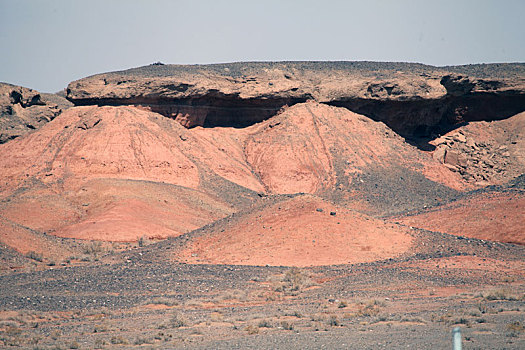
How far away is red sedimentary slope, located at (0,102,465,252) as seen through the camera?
1422 inches

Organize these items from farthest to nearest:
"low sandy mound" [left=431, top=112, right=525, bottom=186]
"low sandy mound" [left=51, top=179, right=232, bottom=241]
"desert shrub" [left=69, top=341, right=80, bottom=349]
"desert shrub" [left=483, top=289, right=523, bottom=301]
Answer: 1. "low sandy mound" [left=431, top=112, right=525, bottom=186]
2. "low sandy mound" [left=51, top=179, right=232, bottom=241]
3. "desert shrub" [left=483, top=289, right=523, bottom=301]
4. "desert shrub" [left=69, top=341, right=80, bottom=349]

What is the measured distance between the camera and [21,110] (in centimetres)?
5659

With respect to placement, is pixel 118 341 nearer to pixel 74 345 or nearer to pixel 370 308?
pixel 74 345

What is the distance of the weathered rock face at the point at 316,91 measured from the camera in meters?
49.8

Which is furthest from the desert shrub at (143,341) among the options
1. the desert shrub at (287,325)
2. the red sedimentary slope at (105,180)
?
the red sedimentary slope at (105,180)

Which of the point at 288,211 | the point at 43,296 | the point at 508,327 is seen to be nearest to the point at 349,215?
the point at 288,211

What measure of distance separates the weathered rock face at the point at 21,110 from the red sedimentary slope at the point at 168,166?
8131 millimetres

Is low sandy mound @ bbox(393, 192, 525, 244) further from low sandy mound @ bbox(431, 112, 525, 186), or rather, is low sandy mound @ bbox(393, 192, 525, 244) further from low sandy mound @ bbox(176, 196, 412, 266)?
low sandy mound @ bbox(431, 112, 525, 186)

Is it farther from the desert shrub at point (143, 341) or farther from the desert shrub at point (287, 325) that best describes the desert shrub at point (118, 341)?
the desert shrub at point (287, 325)

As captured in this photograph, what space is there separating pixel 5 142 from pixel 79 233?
71.5ft

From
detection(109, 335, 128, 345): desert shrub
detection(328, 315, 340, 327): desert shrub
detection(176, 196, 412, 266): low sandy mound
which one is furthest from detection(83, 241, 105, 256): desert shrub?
detection(328, 315, 340, 327): desert shrub

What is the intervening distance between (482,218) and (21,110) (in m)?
42.3

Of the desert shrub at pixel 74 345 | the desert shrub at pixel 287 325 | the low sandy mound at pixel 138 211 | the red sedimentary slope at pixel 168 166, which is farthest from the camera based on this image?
the red sedimentary slope at pixel 168 166

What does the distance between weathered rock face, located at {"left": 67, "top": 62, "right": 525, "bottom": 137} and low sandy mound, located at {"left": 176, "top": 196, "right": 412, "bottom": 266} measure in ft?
77.8
